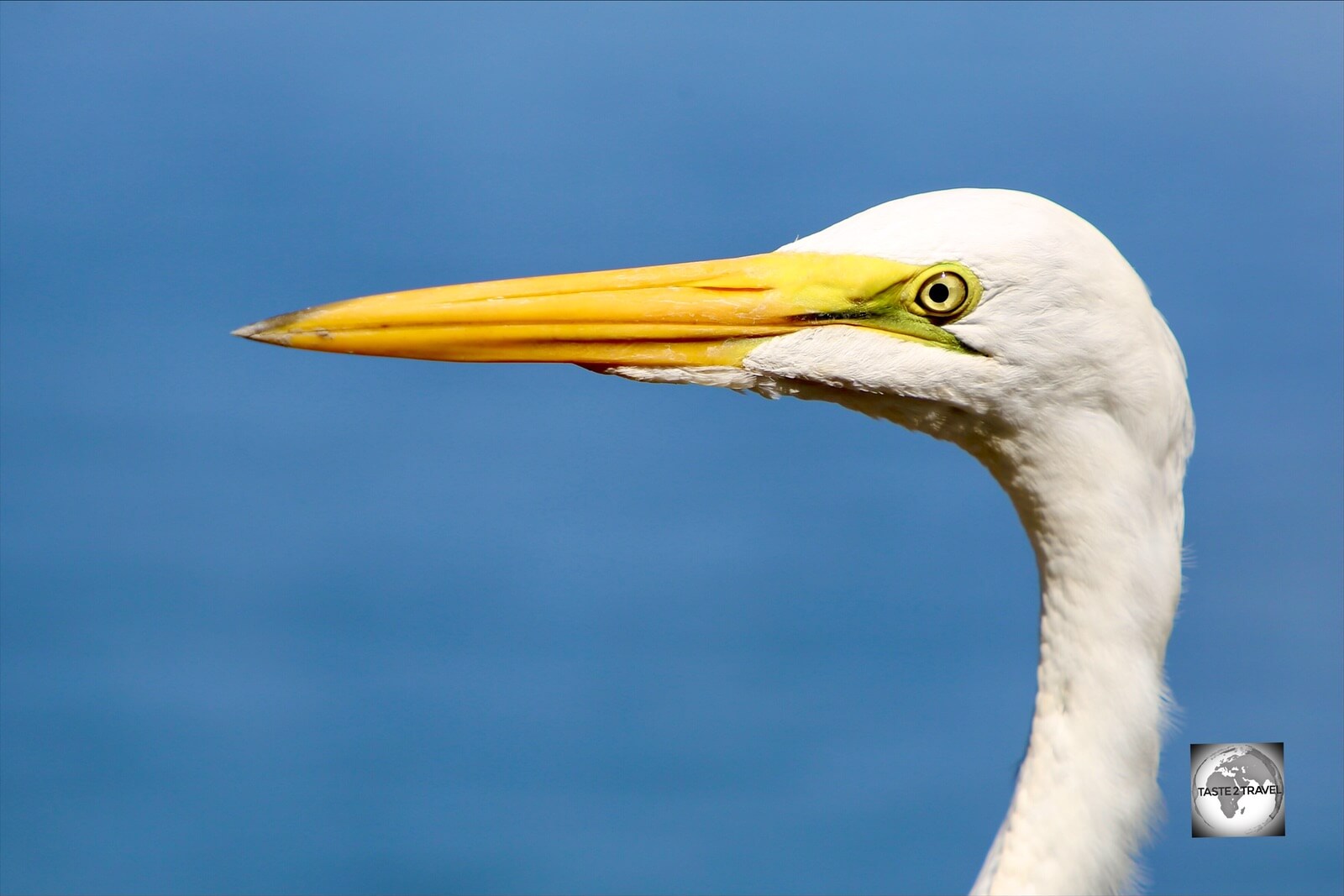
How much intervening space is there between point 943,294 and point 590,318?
418 mm

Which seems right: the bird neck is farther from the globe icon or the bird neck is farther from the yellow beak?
the globe icon

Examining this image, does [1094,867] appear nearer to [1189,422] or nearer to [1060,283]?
[1189,422]

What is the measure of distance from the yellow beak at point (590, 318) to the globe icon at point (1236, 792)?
1.16 m

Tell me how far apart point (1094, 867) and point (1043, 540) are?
39 centimetres

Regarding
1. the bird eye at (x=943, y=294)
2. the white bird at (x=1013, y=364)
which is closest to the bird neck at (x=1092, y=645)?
the white bird at (x=1013, y=364)

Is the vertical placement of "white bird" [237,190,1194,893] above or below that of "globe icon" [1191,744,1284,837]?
above

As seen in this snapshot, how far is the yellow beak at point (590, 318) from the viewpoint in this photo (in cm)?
152

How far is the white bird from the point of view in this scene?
1.44 meters

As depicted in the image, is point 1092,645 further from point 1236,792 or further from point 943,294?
point 1236,792

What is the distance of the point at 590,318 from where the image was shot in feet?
5.20

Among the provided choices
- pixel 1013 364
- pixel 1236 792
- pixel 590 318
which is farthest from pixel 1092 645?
pixel 1236 792

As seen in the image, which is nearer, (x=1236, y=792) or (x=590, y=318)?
(x=590, y=318)

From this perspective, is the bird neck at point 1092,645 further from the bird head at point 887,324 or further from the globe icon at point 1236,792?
the globe icon at point 1236,792

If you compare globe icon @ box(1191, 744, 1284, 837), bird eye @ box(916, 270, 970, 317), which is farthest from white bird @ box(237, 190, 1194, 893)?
globe icon @ box(1191, 744, 1284, 837)
